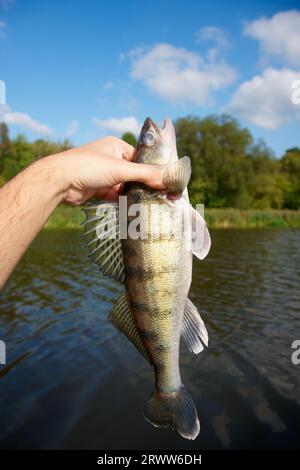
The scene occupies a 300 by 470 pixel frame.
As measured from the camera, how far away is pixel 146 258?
9.73ft

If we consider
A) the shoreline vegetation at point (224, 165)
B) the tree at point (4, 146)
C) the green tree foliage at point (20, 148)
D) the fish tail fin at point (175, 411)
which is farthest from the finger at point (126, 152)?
the tree at point (4, 146)

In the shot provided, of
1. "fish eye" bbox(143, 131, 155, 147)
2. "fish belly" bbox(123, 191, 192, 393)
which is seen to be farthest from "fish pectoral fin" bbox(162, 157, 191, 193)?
"fish eye" bbox(143, 131, 155, 147)

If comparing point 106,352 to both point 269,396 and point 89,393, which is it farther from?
point 269,396

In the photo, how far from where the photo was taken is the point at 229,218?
4238 centimetres

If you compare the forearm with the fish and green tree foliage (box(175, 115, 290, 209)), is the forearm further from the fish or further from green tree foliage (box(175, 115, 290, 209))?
green tree foliage (box(175, 115, 290, 209))

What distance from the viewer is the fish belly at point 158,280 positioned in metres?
2.98

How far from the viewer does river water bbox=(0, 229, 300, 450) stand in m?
5.55

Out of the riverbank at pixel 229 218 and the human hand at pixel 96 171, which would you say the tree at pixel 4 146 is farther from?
the human hand at pixel 96 171

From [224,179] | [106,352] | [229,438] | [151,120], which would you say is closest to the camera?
[151,120]

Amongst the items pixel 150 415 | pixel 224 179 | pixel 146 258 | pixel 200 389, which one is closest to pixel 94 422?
pixel 200 389

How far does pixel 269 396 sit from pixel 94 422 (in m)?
2.80

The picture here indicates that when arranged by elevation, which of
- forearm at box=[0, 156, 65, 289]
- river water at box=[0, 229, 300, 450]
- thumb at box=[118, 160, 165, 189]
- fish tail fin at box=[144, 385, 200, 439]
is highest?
thumb at box=[118, 160, 165, 189]

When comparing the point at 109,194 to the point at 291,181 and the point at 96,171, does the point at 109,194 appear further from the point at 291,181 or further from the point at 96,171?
the point at 291,181

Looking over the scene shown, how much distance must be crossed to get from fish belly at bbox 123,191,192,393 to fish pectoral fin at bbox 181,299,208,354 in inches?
4.6
